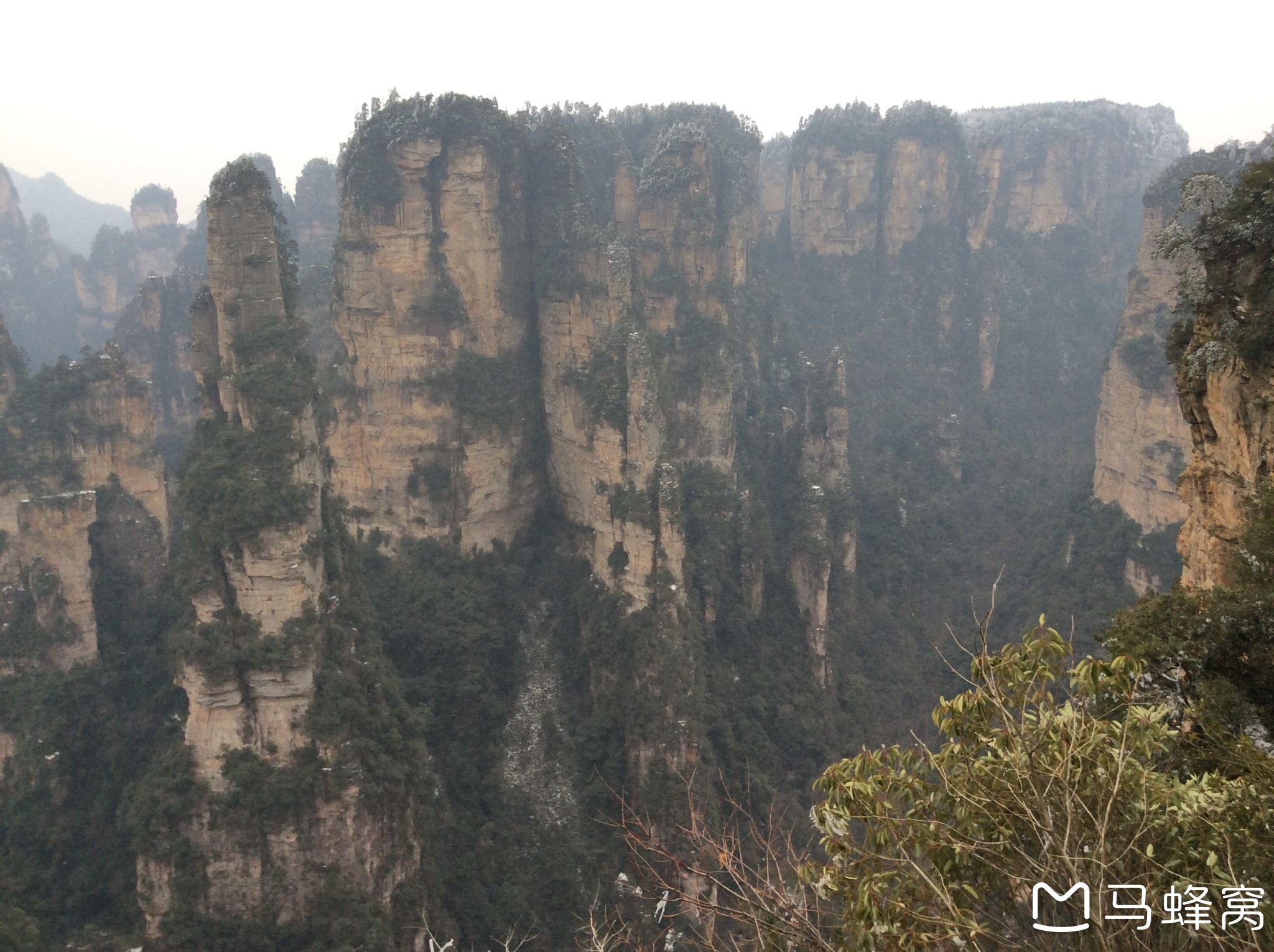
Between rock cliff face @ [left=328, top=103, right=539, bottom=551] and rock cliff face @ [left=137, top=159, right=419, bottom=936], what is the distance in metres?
6.42

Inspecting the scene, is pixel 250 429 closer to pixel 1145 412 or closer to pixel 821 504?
pixel 821 504

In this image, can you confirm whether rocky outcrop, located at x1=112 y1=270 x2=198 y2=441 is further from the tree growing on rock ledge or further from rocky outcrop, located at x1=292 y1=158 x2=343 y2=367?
the tree growing on rock ledge

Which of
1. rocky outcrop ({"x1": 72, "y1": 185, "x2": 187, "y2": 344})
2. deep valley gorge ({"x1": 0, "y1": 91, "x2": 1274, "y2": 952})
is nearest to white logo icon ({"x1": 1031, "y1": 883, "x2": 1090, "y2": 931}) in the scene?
deep valley gorge ({"x1": 0, "y1": 91, "x2": 1274, "y2": 952})

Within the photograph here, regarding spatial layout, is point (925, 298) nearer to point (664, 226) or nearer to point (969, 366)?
point (969, 366)

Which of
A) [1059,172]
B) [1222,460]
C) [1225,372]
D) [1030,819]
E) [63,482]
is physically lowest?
[63,482]

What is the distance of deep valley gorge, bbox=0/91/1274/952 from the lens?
17.3 meters

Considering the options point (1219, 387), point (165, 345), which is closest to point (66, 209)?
point (165, 345)

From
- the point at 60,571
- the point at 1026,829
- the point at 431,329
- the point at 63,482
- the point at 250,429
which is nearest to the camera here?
the point at 1026,829

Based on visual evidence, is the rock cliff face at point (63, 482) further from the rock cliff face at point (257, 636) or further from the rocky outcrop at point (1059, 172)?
the rocky outcrop at point (1059, 172)

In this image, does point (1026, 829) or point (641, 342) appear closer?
point (1026, 829)

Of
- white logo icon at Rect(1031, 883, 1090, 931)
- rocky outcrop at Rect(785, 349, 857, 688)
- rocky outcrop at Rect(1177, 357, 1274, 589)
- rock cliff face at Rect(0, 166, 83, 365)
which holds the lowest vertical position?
rocky outcrop at Rect(785, 349, 857, 688)

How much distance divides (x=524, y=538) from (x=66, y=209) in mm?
98193

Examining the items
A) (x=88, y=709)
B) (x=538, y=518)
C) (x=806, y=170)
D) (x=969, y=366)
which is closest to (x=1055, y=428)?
(x=969, y=366)

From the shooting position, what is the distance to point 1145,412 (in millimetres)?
28172
